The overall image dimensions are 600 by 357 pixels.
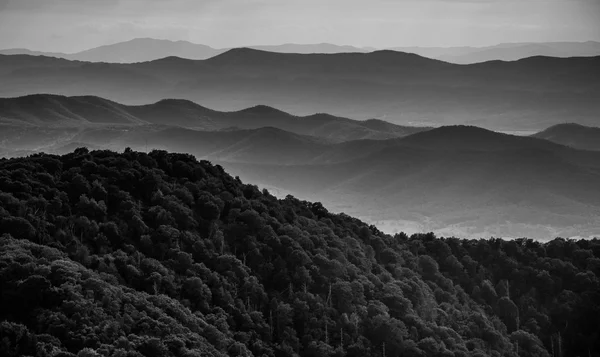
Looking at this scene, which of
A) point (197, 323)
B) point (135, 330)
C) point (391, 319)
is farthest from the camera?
point (391, 319)

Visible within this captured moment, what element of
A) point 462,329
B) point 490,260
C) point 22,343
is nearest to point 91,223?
point 22,343

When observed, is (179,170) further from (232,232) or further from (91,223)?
(91,223)

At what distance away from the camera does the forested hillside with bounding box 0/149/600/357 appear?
45062 millimetres

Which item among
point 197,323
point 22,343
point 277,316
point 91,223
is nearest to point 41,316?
point 22,343

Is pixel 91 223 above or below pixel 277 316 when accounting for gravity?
above

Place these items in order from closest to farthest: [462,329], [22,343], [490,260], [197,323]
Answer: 1. [22,343]
2. [197,323]
3. [462,329]
4. [490,260]

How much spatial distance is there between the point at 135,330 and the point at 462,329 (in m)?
31.4

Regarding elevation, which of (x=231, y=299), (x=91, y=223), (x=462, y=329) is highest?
(x=91, y=223)

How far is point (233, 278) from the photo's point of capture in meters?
58.8

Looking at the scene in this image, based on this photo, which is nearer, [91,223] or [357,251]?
[91,223]

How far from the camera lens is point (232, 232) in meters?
65.7

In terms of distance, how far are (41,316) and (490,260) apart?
50.9 metres

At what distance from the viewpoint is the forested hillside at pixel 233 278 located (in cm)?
4506

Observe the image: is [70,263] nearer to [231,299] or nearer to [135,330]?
[135,330]
